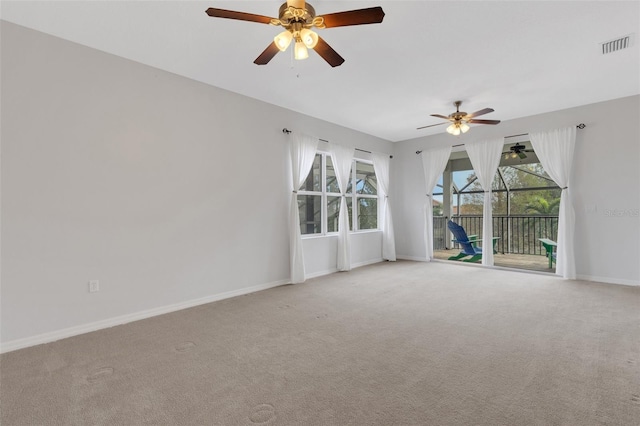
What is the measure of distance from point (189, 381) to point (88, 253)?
1.81m

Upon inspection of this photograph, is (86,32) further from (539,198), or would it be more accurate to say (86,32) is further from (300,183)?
(539,198)

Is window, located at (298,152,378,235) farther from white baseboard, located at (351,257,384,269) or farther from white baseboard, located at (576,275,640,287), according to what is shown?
white baseboard, located at (576,275,640,287)

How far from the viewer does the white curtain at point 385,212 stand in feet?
21.5

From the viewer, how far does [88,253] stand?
2916 mm

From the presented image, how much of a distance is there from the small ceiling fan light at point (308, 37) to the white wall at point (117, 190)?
2076 millimetres

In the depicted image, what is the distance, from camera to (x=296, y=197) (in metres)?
4.72

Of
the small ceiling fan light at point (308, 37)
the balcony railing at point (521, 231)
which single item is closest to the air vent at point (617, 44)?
the small ceiling fan light at point (308, 37)

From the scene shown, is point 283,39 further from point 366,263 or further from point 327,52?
point 366,263

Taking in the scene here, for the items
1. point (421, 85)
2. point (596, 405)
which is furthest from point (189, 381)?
point (421, 85)

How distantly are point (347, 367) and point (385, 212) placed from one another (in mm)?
4763

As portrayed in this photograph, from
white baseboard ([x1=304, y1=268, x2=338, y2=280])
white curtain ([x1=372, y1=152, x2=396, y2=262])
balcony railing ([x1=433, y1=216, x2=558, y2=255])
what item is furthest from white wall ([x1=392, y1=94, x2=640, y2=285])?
white baseboard ([x1=304, y1=268, x2=338, y2=280])

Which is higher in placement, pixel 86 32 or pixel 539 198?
pixel 86 32

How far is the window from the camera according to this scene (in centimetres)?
523

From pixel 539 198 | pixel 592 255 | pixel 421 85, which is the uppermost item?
pixel 421 85
